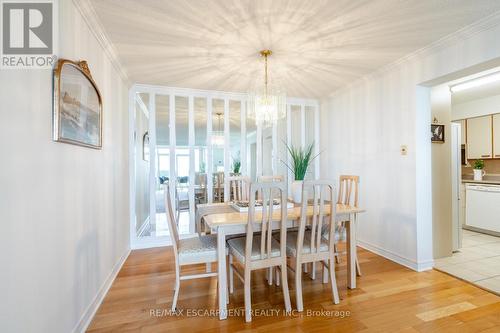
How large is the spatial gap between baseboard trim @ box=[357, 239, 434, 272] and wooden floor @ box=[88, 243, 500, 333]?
0.08m

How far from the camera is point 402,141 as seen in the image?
2.91 m

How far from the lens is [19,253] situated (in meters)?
1.12

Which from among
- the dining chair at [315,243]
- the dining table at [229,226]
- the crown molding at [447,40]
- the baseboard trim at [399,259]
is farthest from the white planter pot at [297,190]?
the crown molding at [447,40]

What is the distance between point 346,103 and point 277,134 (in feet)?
4.41

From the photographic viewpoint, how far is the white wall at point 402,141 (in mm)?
2361

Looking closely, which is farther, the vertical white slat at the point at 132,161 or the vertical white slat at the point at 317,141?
the vertical white slat at the point at 317,141

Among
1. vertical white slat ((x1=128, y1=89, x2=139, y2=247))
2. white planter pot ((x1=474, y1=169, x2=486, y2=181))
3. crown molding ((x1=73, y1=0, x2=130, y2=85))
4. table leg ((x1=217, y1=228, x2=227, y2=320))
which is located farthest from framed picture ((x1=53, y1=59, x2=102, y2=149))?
white planter pot ((x1=474, y1=169, x2=486, y2=181))

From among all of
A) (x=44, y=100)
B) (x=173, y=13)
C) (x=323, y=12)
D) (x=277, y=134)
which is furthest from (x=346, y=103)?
(x=44, y=100)

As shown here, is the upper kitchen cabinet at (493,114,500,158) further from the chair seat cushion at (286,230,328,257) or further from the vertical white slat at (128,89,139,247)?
the vertical white slat at (128,89,139,247)

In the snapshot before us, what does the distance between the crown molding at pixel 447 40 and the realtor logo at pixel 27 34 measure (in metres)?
3.28

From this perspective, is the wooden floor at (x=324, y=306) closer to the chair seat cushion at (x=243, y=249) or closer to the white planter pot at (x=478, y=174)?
the chair seat cushion at (x=243, y=249)

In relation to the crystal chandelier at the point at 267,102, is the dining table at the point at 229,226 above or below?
below

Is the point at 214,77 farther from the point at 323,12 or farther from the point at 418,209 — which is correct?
the point at 418,209

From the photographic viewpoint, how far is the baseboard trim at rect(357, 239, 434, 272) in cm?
273
